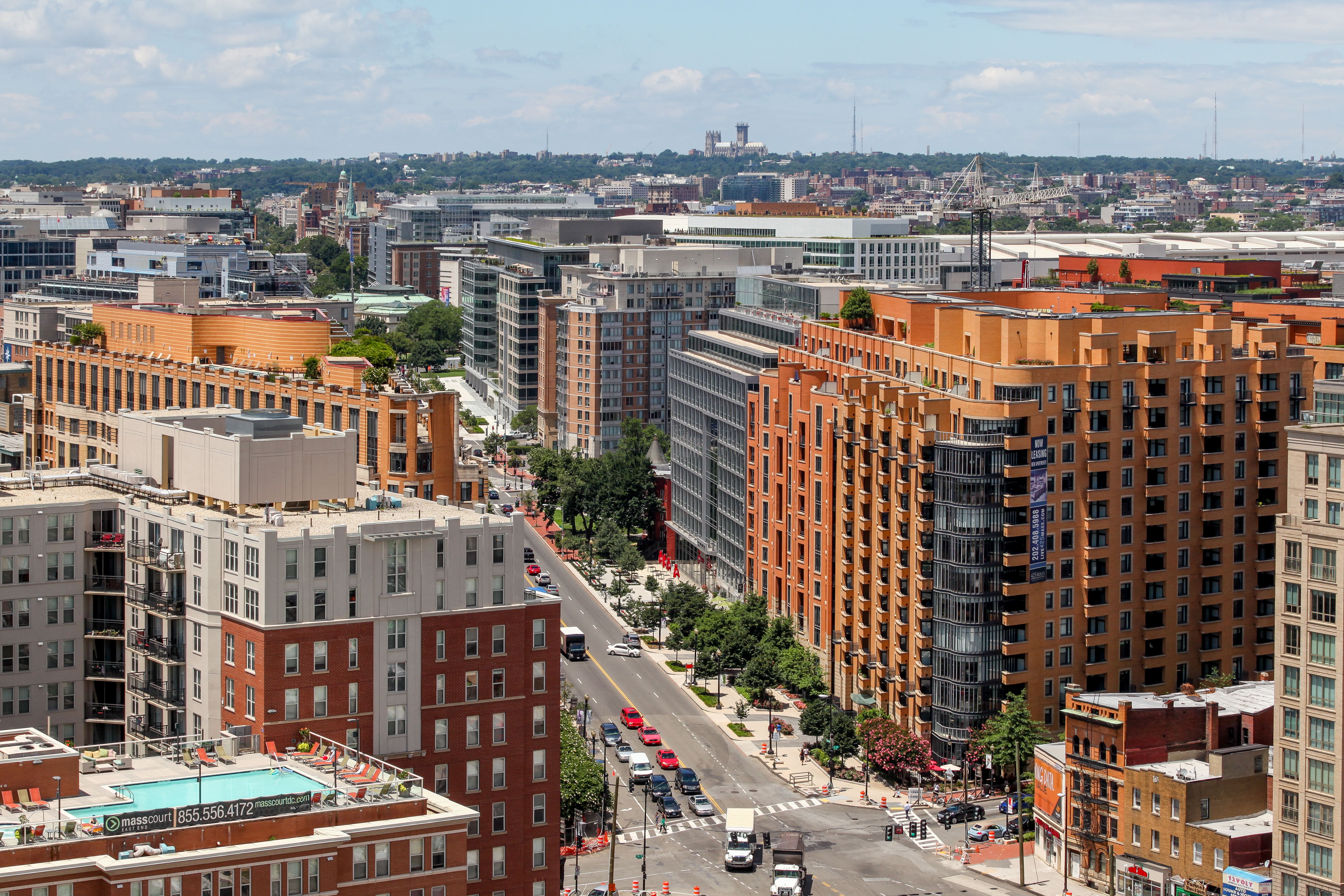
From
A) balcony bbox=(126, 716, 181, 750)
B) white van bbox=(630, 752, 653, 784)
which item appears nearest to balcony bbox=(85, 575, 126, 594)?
balcony bbox=(126, 716, 181, 750)

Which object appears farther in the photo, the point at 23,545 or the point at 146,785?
the point at 23,545

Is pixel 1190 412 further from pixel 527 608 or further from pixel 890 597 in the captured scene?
pixel 527 608

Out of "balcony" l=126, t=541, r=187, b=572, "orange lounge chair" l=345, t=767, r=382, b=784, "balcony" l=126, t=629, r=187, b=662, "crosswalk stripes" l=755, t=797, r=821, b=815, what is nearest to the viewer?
"orange lounge chair" l=345, t=767, r=382, b=784

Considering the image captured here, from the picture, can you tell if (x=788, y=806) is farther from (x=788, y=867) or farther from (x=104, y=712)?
(x=104, y=712)

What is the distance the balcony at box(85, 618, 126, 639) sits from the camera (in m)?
124

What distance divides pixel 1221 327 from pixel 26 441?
112 meters

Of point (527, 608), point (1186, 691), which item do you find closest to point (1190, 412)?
point (1186, 691)

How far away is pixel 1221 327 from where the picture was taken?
A: 632 ft

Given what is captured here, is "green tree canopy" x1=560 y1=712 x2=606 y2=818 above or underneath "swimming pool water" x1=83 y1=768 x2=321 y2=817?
underneath

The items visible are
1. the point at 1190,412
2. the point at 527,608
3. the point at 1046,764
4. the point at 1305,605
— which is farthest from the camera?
the point at 1190,412

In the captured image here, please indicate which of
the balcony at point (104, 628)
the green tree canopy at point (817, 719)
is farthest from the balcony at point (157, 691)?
the green tree canopy at point (817, 719)

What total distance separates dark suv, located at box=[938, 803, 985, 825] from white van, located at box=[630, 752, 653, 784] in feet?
87.4

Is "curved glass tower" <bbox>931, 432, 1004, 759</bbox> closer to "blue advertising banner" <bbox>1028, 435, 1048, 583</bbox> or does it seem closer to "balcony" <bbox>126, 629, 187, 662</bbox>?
"blue advertising banner" <bbox>1028, 435, 1048, 583</bbox>

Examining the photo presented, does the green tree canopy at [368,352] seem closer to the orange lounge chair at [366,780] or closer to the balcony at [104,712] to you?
the balcony at [104,712]
